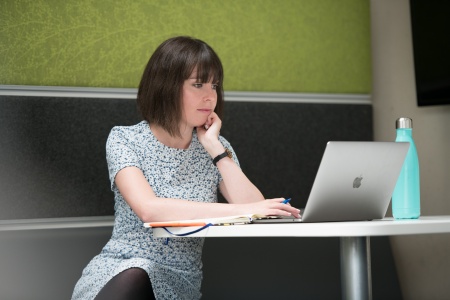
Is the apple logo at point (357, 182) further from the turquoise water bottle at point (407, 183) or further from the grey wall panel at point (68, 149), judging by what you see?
the grey wall panel at point (68, 149)

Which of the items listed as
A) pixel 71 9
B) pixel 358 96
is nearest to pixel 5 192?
pixel 71 9

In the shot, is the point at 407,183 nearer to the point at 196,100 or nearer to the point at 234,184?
the point at 234,184

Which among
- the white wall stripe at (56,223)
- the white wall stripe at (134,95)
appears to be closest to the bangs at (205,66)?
the white wall stripe at (134,95)

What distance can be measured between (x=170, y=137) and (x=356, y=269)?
71 cm

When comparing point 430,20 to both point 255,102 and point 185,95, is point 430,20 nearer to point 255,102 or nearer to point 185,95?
point 255,102

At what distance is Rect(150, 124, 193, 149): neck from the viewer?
1.88 metres

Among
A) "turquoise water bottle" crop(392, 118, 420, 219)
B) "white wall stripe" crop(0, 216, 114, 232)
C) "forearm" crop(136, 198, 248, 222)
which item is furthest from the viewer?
"white wall stripe" crop(0, 216, 114, 232)

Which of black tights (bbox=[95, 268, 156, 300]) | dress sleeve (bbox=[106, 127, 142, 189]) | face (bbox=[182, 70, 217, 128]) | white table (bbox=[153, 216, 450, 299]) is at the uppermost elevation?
face (bbox=[182, 70, 217, 128])

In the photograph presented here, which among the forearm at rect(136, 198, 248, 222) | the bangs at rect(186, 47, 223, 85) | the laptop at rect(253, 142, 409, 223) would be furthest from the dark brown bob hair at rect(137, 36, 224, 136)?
the laptop at rect(253, 142, 409, 223)

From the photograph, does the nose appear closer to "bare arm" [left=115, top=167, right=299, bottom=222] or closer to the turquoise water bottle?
"bare arm" [left=115, top=167, right=299, bottom=222]

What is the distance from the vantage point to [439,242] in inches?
96.9

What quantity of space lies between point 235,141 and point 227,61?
0.32 meters

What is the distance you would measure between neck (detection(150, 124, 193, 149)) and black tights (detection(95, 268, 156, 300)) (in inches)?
16.7

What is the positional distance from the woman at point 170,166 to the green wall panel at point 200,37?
56cm
